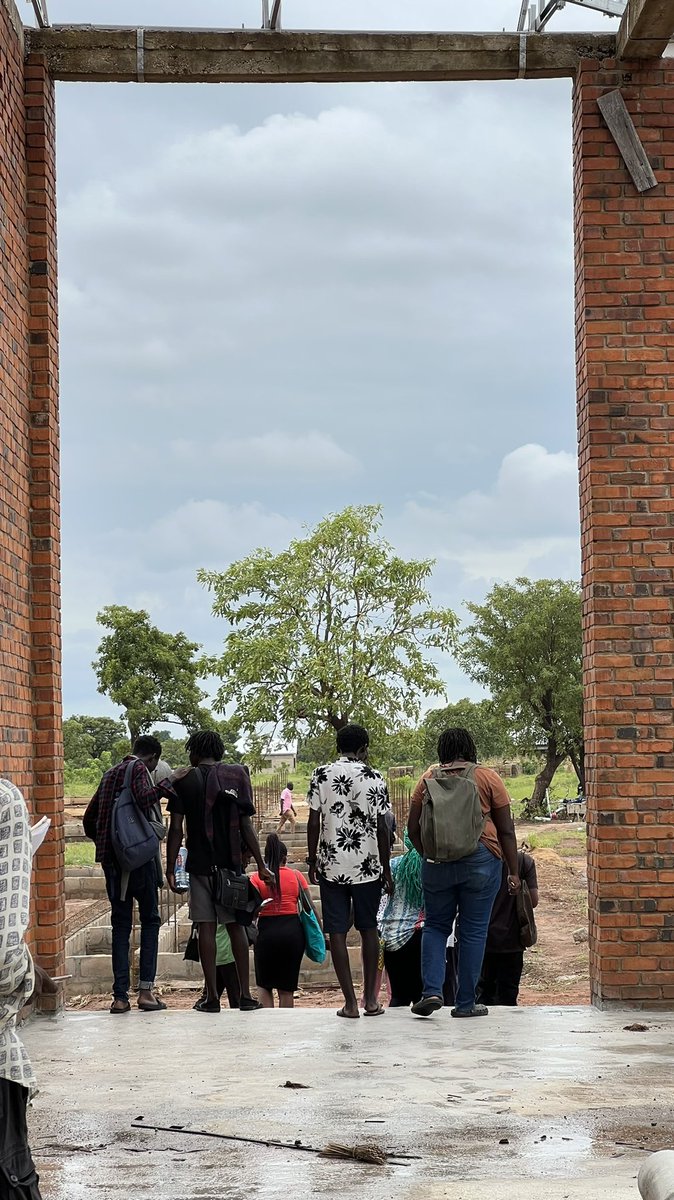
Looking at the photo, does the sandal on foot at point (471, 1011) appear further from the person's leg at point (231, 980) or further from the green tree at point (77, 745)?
the green tree at point (77, 745)

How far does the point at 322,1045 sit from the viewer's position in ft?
22.7

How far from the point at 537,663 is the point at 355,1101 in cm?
4277

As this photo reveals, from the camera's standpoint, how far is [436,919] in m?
7.75

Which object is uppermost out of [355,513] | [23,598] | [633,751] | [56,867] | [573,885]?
[355,513]

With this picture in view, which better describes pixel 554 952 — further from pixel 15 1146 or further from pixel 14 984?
pixel 14 984

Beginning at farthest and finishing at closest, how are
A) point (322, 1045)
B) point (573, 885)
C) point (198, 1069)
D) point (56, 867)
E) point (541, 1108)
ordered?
point (573, 885) → point (56, 867) → point (322, 1045) → point (198, 1069) → point (541, 1108)

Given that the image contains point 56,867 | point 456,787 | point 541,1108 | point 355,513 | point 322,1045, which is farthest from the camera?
point 355,513

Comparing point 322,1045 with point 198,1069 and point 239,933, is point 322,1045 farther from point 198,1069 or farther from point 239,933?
point 239,933

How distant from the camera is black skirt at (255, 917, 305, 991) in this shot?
343 inches

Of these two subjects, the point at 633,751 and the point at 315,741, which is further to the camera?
the point at 315,741

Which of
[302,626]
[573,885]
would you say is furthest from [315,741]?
[573,885]

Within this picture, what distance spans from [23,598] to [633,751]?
385 centimetres

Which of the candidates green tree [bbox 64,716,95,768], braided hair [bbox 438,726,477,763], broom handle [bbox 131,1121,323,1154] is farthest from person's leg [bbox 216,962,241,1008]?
green tree [bbox 64,716,95,768]

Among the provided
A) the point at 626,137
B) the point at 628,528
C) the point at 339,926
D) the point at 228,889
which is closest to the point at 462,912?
the point at 339,926
